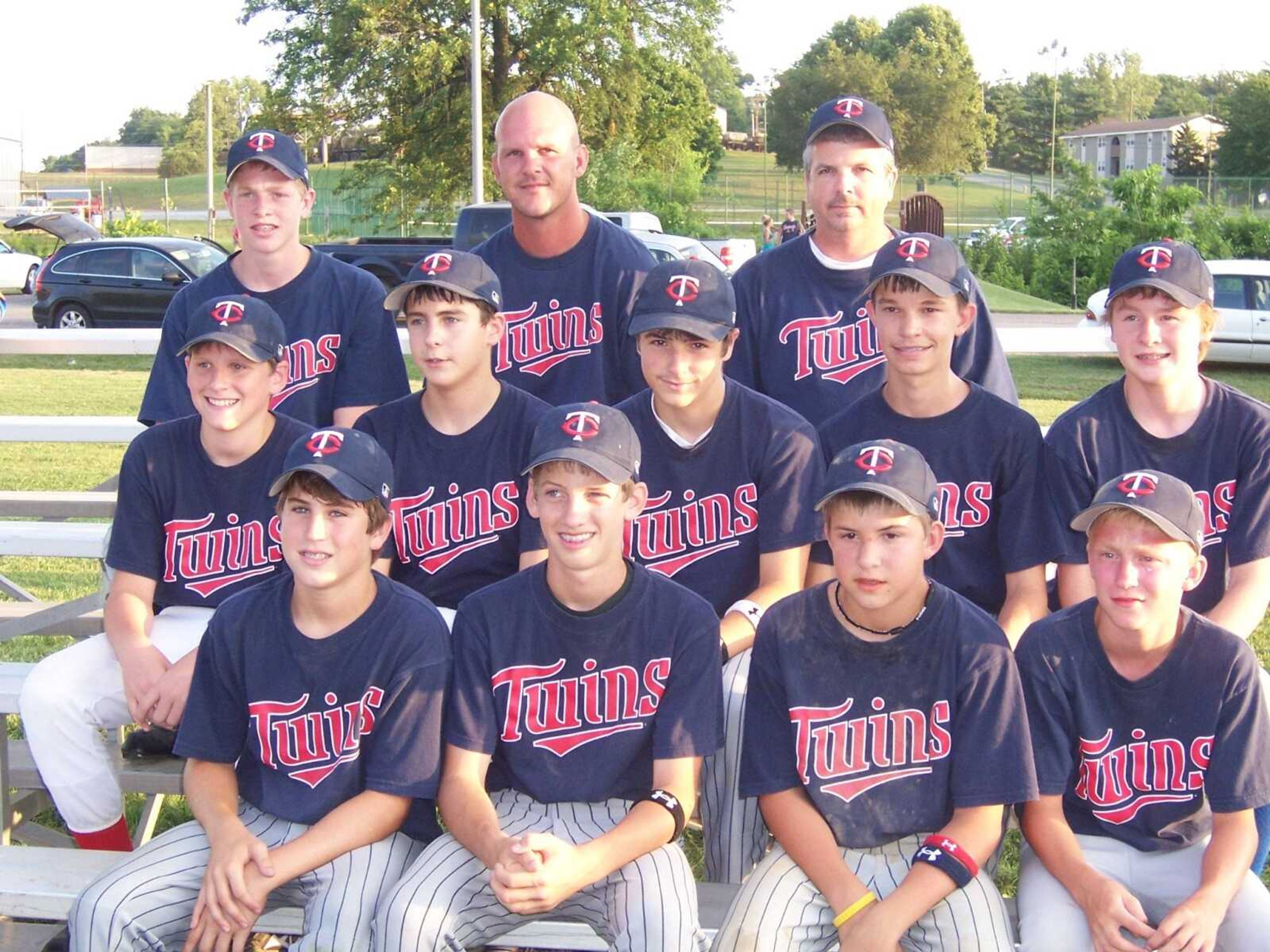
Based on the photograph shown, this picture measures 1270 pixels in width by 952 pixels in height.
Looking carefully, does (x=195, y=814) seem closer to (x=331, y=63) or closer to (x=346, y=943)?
→ (x=346, y=943)

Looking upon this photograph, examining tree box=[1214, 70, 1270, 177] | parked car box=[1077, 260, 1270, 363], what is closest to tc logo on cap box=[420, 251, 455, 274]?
parked car box=[1077, 260, 1270, 363]

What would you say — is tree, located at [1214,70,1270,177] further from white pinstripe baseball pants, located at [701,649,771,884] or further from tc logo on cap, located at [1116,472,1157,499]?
white pinstripe baseball pants, located at [701,649,771,884]

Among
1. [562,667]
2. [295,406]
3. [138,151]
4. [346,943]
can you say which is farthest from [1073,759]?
[138,151]

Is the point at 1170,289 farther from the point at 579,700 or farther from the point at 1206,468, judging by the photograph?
the point at 579,700

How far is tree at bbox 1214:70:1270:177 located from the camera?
45.4 meters

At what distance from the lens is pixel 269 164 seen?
4273mm

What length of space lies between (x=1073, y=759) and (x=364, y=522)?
1.70 meters

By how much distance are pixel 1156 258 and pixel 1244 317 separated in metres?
13.8

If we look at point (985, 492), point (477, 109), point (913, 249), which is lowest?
point (985, 492)

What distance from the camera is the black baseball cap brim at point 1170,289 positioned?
3.44m

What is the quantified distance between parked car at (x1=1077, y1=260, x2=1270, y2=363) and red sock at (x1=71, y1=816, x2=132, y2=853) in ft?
46.0

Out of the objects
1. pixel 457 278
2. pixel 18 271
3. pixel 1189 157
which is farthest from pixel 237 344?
pixel 1189 157

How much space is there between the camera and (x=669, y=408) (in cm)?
361

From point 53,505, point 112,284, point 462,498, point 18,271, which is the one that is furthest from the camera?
point 18,271
